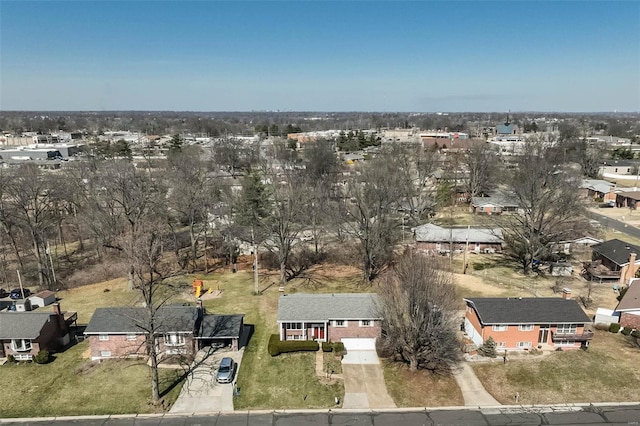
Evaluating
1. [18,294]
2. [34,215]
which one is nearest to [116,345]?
[18,294]

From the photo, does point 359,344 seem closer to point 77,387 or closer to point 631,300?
point 77,387

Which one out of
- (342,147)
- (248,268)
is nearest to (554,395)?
(248,268)

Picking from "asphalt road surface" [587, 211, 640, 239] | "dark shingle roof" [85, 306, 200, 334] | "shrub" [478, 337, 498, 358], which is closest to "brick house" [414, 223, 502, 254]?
"asphalt road surface" [587, 211, 640, 239]

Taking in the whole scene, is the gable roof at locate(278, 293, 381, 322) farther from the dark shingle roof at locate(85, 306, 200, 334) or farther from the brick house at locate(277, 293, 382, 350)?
the dark shingle roof at locate(85, 306, 200, 334)

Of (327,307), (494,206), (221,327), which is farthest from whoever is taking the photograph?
(494,206)

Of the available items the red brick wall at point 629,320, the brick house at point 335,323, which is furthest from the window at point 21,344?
the red brick wall at point 629,320

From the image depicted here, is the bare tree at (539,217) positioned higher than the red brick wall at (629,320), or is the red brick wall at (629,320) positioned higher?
the bare tree at (539,217)

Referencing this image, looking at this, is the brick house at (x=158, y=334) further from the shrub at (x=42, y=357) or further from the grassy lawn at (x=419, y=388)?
the grassy lawn at (x=419, y=388)
